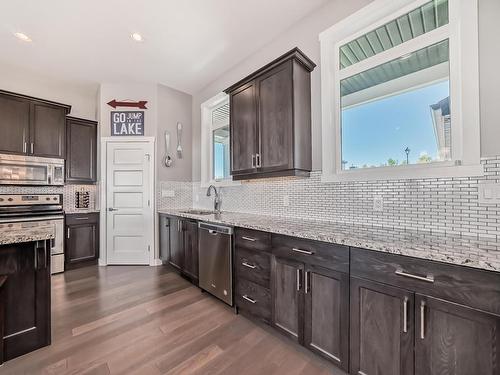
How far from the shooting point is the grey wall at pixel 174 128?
384 centimetres

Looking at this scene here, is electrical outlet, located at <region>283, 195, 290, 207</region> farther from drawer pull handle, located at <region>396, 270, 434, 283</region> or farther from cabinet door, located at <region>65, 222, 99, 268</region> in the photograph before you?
cabinet door, located at <region>65, 222, 99, 268</region>

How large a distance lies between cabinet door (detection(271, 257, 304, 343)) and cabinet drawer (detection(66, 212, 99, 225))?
3.24 m

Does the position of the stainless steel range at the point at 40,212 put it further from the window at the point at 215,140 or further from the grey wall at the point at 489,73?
the grey wall at the point at 489,73

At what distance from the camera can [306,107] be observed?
88.7 inches

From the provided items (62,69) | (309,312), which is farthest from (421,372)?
(62,69)

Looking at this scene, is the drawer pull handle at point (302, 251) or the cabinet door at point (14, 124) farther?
the cabinet door at point (14, 124)

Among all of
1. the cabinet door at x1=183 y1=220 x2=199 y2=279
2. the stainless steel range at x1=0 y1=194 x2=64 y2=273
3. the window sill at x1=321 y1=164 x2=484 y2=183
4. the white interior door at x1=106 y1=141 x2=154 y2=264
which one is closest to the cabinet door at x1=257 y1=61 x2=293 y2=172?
the window sill at x1=321 y1=164 x2=484 y2=183

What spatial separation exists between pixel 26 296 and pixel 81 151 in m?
2.77

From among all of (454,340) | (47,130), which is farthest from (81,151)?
(454,340)

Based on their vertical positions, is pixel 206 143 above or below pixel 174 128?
below

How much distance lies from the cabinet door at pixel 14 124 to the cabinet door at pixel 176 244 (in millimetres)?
2338

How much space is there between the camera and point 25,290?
5.40 feet

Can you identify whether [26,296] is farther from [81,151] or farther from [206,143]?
[206,143]

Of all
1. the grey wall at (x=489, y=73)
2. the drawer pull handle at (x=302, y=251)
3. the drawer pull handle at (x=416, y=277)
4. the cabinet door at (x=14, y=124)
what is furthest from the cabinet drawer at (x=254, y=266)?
the cabinet door at (x=14, y=124)
